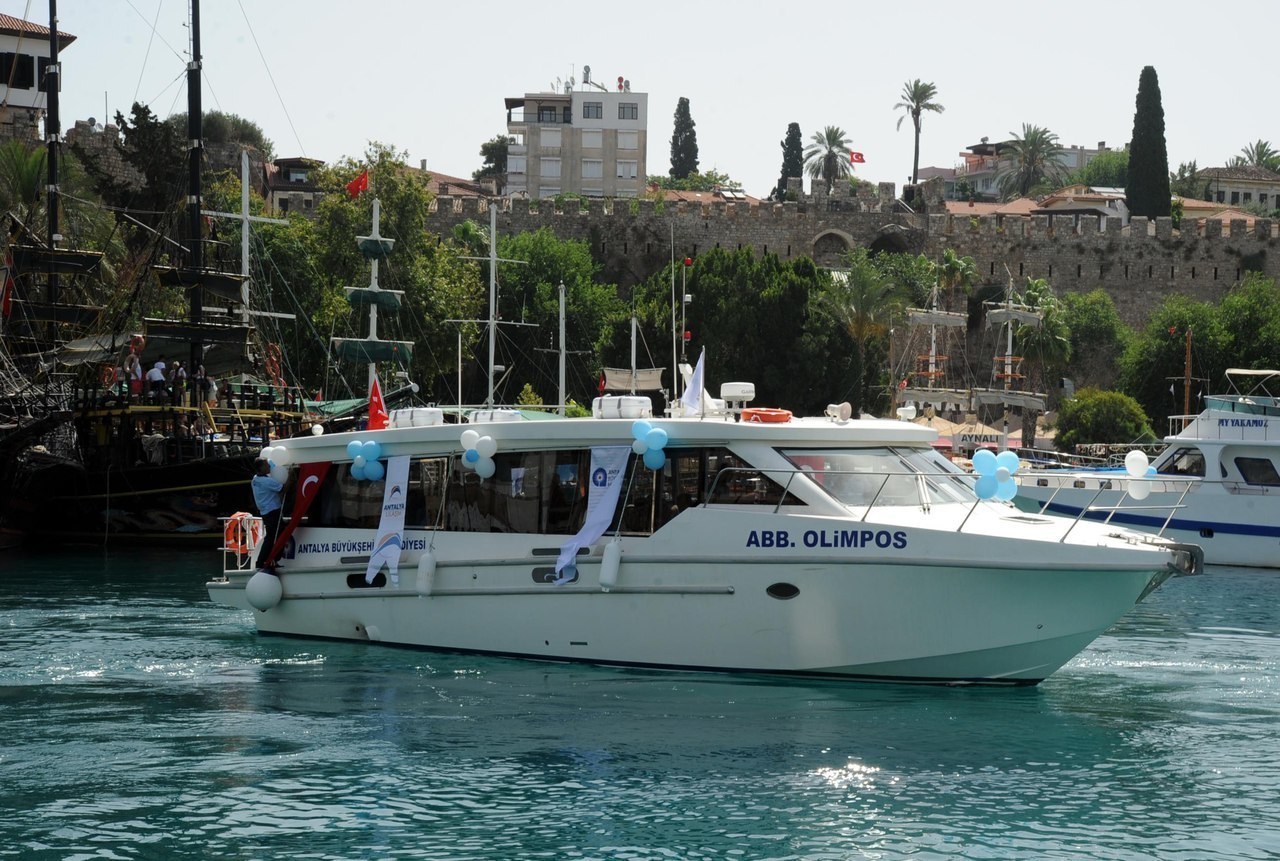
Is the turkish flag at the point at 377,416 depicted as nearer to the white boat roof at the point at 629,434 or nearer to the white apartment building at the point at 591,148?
the white boat roof at the point at 629,434

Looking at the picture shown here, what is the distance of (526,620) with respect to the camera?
16375mm

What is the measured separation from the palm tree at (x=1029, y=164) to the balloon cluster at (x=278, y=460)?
9553 centimetres

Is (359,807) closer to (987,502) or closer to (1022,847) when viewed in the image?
(1022,847)

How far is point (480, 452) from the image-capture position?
16516mm

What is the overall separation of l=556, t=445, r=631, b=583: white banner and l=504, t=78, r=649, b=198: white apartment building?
8166cm

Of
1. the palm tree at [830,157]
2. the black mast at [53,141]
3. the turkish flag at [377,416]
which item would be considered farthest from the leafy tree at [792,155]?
the turkish flag at [377,416]

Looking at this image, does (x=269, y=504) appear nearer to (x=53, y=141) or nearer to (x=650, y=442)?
(x=650, y=442)

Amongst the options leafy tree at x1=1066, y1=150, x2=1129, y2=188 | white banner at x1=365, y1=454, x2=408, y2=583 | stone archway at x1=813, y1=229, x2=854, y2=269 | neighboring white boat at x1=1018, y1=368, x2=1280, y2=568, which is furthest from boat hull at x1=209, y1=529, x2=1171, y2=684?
leafy tree at x1=1066, y1=150, x2=1129, y2=188

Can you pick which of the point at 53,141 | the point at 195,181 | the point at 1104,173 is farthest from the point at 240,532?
the point at 1104,173

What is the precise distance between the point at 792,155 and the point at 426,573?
93282 millimetres

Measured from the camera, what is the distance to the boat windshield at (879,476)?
15461mm

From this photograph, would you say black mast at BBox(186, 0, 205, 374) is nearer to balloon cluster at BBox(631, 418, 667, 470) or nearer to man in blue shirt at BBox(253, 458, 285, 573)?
man in blue shirt at BBox(253, 458, 285, 573)

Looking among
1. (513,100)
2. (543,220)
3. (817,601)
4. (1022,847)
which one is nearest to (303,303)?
(543,220)

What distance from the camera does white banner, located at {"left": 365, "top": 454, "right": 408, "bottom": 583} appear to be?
17.2 metres
